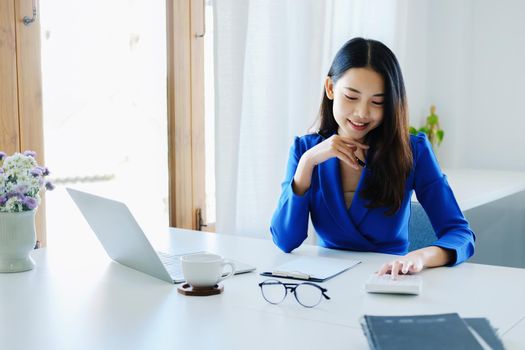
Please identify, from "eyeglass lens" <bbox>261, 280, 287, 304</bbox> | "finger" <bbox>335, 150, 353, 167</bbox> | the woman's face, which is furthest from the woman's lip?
"eyeglass lens" <bbox>261, 280, 287, 304</bbox>

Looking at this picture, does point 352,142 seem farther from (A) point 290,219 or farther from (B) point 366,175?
(A) point 290,219

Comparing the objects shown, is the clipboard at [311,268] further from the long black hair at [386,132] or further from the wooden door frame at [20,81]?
the wooden door frame at [20,81]

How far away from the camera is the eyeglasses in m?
1.19

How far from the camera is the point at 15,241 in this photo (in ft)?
4.64

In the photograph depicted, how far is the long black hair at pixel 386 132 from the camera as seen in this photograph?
5.44 feet

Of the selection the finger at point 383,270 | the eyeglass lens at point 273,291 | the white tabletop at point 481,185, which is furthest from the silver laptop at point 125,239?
the white tabletop at point 481,185

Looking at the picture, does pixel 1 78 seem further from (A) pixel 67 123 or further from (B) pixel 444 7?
(B) pixel 444 7

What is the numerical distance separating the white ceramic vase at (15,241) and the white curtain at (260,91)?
3.56ft

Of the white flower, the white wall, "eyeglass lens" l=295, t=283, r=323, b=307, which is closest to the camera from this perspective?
"eyeglass lens" l=295, t=283, r=323, b=307

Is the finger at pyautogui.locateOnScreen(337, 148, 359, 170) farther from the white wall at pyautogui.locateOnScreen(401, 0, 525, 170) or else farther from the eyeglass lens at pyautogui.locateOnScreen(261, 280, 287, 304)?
the white wall at pyautogui.locateOnScreen(401, 0, 525, 170)

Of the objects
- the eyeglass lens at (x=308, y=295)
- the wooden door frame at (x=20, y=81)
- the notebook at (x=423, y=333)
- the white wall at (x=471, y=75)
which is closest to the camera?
the notebook at (x=423, y=333)

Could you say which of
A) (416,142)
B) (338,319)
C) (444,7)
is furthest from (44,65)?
A: (444,7)

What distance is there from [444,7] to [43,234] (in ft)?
8.55

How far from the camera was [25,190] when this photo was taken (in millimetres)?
1417
